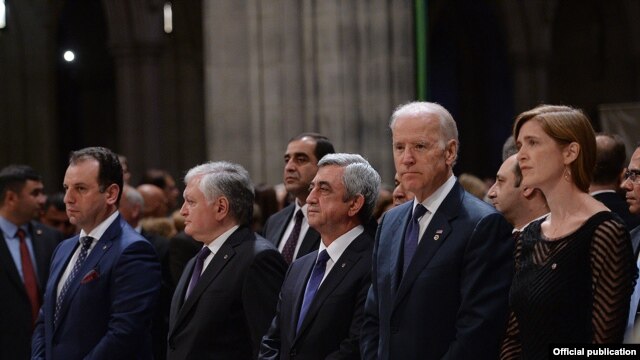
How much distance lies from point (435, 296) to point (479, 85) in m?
19.6

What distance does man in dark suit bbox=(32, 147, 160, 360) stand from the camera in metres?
5.73

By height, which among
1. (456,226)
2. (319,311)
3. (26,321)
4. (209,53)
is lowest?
(26,321)

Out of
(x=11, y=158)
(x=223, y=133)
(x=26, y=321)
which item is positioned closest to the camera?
(x=26, y=321)

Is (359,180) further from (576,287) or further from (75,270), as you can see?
(75,270)

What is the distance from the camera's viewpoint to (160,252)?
7.88 m

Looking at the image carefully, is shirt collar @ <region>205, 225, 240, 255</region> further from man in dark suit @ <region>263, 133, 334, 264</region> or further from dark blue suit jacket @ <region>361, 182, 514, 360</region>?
dark blue suit jacket @ <region>361, 182, 514, 360</region>

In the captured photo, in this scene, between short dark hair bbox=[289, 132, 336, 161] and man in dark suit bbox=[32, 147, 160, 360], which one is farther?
short dark hair bbox=[289, 132, 336, 161]

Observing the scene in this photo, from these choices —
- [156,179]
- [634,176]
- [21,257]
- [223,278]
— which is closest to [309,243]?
[223,278]

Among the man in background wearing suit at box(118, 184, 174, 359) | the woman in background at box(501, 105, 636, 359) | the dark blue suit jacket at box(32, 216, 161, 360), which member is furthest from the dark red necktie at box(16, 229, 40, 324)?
the woman in background at box(501, 105, 636, 359)

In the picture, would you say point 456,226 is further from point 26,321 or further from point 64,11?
point 64,11

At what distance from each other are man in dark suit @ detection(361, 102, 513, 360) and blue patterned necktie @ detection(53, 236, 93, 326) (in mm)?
1867

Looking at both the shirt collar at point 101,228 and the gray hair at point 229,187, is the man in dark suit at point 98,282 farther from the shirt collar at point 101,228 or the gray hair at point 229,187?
the gray hair at point 229,187

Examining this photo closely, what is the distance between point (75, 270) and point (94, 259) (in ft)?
0.40

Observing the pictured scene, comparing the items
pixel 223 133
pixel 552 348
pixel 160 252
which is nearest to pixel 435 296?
pixel 552 348
